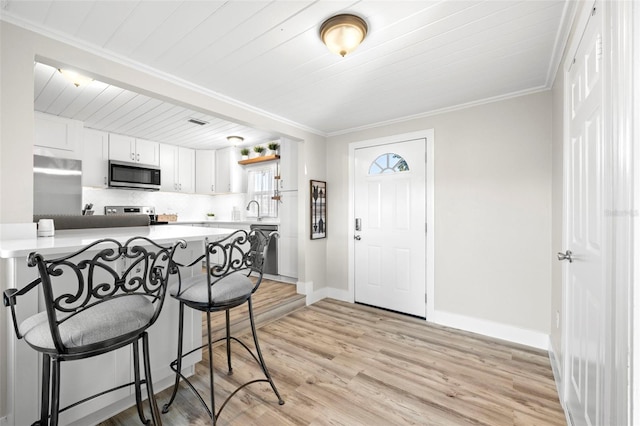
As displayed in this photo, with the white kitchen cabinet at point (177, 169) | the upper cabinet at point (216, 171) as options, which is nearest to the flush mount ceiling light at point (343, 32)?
the upper cabinet at point (216, 171)

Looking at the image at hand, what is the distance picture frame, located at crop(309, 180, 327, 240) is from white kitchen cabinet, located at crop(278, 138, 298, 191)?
1.67ft

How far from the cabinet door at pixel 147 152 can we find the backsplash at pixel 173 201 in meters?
0.62

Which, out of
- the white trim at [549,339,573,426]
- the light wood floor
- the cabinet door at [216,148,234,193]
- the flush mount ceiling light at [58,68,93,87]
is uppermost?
the flush mount ceiling light at [58,68,93,87]

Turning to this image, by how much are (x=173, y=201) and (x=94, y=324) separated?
496 cm

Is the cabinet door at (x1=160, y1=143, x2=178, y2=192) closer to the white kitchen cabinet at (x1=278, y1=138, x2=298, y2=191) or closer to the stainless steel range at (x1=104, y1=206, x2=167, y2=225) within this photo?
the stainless steel range at (x1=104, y1=206, x2=167, y2=225)

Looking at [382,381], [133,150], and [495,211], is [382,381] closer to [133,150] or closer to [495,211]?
[495,211]

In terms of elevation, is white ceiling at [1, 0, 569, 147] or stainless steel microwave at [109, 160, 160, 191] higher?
white ceiling at [1, 0, 569, 147]

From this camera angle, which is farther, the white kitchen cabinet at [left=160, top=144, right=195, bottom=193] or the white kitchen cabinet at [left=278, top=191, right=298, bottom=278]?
the white kitchen cabinet at [left=160, top=144, right=195, bottom=193]

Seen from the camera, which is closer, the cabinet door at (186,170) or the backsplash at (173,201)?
the backsplash at (173,201)

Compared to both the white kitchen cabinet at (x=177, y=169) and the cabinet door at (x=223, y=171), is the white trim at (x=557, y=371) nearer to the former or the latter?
the cabinet door at (x=223, y=171)

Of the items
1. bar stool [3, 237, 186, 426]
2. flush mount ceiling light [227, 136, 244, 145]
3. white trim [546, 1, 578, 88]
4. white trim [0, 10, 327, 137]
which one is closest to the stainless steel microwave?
flush mount ceiling light [227, 136, 244, 145]

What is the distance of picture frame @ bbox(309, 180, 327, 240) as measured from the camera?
385cm

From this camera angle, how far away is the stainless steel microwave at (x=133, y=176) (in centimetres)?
447

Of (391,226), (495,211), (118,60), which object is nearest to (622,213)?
(495,211)
